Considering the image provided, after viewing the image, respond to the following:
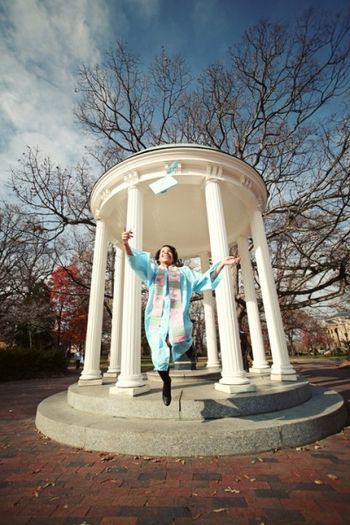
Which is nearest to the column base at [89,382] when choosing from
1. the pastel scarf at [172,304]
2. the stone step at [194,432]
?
the stone step at [194,432]

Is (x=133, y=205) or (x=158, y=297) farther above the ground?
(x=133, y=205)

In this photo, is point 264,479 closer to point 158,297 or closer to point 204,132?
point 158,297

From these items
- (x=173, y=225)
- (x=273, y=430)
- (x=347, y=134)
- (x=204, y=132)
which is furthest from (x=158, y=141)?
(x=273, y=430)

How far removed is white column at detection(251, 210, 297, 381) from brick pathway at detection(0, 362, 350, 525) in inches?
112

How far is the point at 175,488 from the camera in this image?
8.82 ft

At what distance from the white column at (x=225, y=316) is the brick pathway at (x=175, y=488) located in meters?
1.58

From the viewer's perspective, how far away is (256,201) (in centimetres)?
794

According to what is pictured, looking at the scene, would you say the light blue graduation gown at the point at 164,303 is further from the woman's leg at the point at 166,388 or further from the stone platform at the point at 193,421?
the stone platform at the point at 193,421

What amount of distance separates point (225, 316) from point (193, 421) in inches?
86.3

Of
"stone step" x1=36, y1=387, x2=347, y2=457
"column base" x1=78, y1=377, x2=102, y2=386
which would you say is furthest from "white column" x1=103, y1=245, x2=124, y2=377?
"stone step" x1=36, y1=387, x2=347, y2=457

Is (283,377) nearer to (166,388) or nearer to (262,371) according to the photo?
(262,371)

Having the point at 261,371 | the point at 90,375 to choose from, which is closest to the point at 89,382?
the point at 90,375

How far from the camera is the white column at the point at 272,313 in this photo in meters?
6.75

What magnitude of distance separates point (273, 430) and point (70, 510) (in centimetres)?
282
